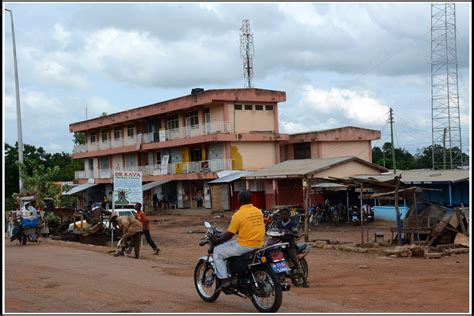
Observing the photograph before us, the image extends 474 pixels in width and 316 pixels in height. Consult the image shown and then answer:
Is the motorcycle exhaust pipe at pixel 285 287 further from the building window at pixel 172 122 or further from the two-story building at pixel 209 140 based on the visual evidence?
the building window at pixel 172 122

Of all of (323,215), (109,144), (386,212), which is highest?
(109,144)

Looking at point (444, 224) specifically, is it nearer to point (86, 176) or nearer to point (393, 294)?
point (393, 294)

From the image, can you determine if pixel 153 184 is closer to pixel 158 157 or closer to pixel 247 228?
pixel 158 157

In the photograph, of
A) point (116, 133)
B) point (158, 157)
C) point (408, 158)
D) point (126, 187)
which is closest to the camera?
point (126, 187)

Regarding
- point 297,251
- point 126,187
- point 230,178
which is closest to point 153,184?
point 230,178

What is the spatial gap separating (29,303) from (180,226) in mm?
25574

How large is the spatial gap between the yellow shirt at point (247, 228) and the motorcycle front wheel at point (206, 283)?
935 millimetres

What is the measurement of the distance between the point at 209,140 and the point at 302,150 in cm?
776

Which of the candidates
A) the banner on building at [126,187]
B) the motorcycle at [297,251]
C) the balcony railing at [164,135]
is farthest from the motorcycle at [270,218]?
the balcony railing at [164,135]

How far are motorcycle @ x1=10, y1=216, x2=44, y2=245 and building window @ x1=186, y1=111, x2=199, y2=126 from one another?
24.9 m

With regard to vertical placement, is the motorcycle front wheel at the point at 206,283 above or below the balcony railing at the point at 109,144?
below

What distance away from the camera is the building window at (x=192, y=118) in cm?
4616

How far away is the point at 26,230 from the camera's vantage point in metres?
21.5

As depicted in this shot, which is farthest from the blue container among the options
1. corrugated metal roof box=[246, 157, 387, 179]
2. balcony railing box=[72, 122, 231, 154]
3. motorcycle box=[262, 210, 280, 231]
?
balcony railing box=[72, 122, 231, 154]
